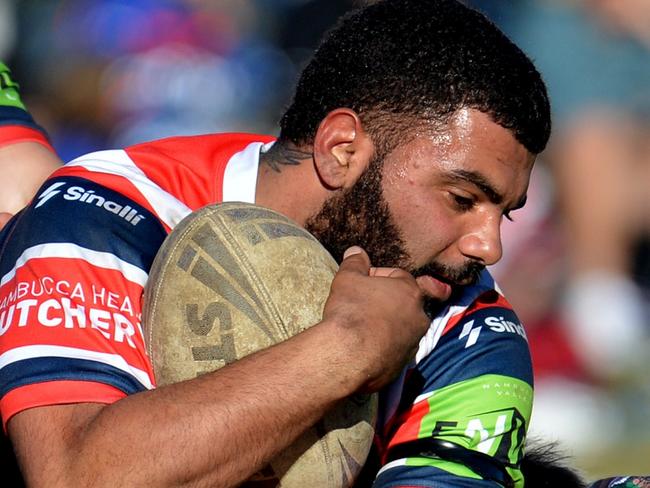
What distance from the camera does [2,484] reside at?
3537 mm

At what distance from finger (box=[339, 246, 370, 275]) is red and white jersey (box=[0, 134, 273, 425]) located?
54 cm

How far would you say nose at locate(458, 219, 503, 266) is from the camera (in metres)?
3.55

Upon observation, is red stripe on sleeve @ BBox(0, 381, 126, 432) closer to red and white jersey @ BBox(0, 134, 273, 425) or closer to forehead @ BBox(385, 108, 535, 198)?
red and white jersey @ BBox(0, 134, 273, 425)

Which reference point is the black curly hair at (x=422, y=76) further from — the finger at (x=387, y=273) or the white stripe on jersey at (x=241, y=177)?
the finger at (x=387, y=273)

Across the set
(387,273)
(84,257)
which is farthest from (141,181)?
(387,273)

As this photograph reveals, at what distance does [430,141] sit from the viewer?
3.53m

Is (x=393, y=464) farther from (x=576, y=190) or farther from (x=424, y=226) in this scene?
(x=576, y=190)

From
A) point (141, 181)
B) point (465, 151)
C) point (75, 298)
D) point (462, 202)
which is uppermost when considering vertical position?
point (465, 151)

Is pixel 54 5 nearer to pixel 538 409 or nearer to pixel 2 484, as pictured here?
pixel 538 409

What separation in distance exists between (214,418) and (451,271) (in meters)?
1.07

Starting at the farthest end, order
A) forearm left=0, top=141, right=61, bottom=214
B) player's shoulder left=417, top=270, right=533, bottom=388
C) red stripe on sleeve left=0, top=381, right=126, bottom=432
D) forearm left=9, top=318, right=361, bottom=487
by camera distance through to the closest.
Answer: forearm left=0, top=141, right=61, bottom=214
player's shoulder left=417, top=270, right=533, bottom=388
red stripe on sleeve left=0, top=381, right=126, bottom=432
forearm left=9, top=318, right=361, bottom=487

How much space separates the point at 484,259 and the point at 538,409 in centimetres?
413

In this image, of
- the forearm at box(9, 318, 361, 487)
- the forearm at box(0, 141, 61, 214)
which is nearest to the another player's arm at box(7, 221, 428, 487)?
the forearm at box(9, 318, 361, 487)

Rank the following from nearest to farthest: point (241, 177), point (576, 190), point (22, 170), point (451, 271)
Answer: point (451, 271) < point (241, 177) < point (22, 170) < point (576, 190)
